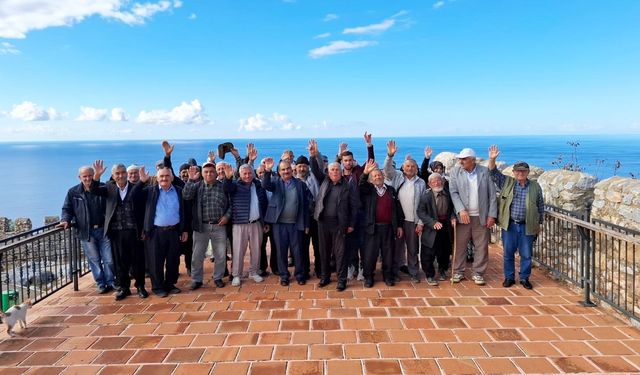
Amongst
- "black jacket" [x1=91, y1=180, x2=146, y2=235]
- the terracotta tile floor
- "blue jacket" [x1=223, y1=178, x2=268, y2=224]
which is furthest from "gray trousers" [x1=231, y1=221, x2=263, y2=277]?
"black jacket" [x1=91, y1=180, x2=146, y2=235]

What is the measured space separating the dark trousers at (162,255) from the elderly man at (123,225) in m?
0.18

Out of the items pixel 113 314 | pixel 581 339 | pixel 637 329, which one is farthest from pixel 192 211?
pixel 637 329

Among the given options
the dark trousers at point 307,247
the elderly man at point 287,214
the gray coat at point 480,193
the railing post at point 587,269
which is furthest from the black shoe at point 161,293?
the railing post at point 587,269

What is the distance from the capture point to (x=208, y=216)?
5590 mm

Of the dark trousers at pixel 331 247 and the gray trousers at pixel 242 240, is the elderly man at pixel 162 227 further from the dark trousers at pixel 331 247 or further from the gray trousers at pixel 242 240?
the dark trousers at pixel 331 247

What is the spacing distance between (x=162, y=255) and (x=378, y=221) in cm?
298

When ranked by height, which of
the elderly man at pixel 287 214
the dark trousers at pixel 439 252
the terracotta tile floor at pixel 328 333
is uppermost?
the elderly man at pixel 287 214

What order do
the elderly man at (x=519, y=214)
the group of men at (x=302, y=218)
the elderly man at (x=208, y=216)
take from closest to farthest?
the elderly man at (x=519, y=214)
the group of men at (x=302, y=218)
the elderly man at (x=208, y=216)

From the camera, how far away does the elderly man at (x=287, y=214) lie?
18.9 feet

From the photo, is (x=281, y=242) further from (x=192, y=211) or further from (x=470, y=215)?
(x=470, y=215)

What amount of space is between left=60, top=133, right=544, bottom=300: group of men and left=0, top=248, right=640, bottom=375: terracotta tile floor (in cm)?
37

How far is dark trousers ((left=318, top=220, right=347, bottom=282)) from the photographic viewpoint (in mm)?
5512

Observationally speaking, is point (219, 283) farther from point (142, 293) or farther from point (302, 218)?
point (302, 218)

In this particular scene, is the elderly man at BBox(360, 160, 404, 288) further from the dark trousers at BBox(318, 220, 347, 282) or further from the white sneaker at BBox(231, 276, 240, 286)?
A: the white sneaker at BBox(231, 276, 240, 286)
